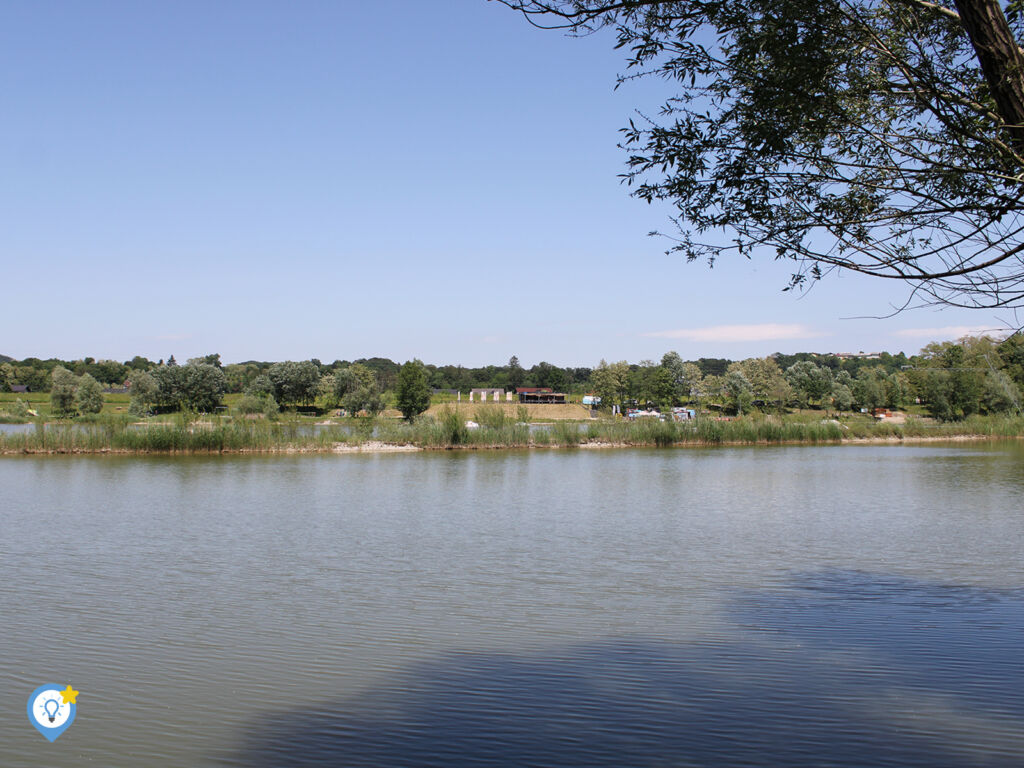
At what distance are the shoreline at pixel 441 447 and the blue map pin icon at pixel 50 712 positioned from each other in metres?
28.4

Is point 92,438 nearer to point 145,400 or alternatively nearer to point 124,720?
point 124,720

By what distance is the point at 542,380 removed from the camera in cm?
14788

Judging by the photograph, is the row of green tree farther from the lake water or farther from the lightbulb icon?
the lightbulb icon

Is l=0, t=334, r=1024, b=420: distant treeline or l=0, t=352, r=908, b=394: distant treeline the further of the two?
l=0, t=352, r=908, b=394: distant treeline

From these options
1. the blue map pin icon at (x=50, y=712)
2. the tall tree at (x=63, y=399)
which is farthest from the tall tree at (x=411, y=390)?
the blue map pin icon at (x=50, y=712)

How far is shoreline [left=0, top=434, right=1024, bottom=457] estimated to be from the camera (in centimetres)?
3241

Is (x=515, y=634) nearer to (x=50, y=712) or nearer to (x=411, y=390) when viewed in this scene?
(x=50, y=712)

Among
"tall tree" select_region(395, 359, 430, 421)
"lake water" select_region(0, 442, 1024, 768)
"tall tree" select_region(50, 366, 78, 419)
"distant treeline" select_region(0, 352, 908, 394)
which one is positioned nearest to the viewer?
"lake water" select_region(0, 442, 1024, 768)

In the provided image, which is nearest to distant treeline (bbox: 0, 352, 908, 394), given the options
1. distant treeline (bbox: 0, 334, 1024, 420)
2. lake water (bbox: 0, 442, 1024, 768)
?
distant treeline (bbox: 0, 334, 1024, 420)

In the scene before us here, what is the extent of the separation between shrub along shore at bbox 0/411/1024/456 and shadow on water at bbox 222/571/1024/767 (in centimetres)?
2912

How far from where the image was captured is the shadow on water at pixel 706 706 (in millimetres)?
5344

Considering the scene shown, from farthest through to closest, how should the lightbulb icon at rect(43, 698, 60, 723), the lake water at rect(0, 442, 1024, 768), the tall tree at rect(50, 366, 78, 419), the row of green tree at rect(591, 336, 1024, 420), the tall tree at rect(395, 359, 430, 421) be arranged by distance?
the tall tree at rect(50, 366, 78, 419) < the tall tree at rect(395, 359, 430, 421) < the row of green tree at rect(591, 336, 1024, 420) < the lightbulb icon at rect(43, 698, 60, 723) < the lake water at rect(0, 442, 1024, 768)

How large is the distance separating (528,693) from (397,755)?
148cm

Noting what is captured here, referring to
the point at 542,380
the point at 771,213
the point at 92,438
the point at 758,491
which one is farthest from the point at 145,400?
the point at 542,380
